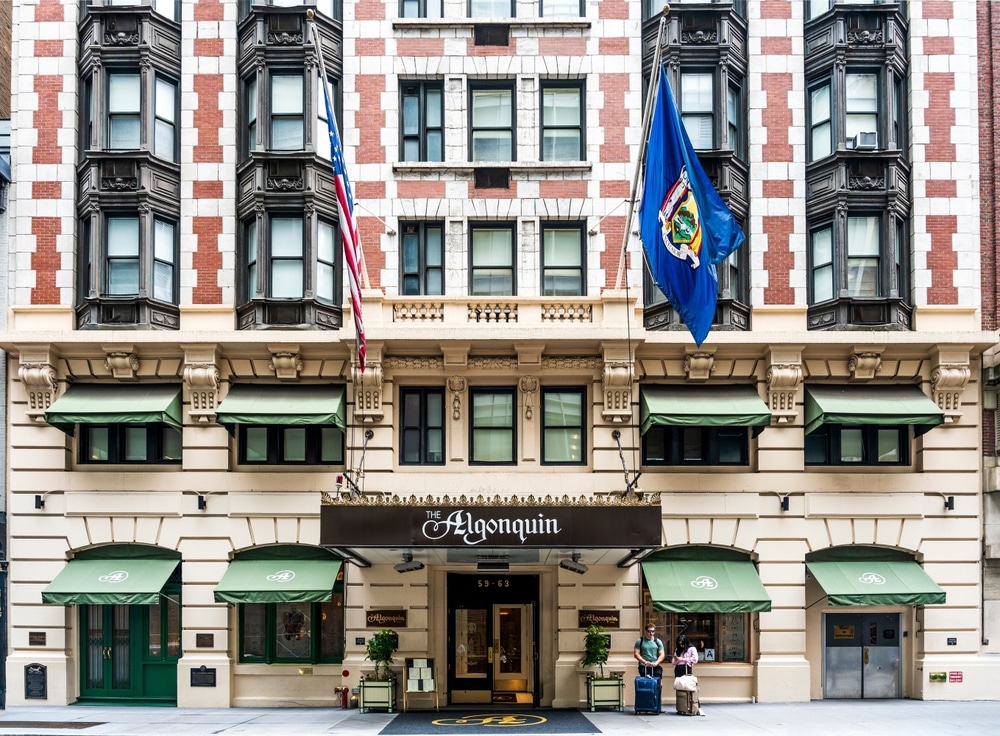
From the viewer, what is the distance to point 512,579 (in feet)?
75.6

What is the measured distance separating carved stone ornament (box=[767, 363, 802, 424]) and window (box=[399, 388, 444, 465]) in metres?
7.80

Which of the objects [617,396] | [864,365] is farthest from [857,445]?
[617,396]

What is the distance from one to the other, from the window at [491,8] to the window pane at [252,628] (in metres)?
15.3

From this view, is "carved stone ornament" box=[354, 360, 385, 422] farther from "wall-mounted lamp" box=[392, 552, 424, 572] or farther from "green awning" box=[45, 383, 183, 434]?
"green awning" box=[45, 383, 183, 434]

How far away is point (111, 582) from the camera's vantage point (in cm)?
2184

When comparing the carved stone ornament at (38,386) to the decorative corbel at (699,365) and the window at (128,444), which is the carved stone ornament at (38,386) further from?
the decorative corbel at (699,365)

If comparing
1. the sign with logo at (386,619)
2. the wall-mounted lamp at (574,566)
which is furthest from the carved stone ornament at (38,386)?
the wall-mounted lamp at (574,566)

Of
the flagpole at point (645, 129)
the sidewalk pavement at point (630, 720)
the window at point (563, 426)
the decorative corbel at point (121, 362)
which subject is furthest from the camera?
the window at point (563, 426)

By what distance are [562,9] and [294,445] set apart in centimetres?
1256

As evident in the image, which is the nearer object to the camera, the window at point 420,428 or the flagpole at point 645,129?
the flagpole at point 645,129

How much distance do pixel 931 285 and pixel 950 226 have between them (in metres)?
1.52

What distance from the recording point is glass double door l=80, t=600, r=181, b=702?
22609 mm

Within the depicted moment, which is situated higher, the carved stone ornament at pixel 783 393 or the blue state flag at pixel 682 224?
the blue state flag at pixel 682 224

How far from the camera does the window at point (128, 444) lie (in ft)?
75.7
